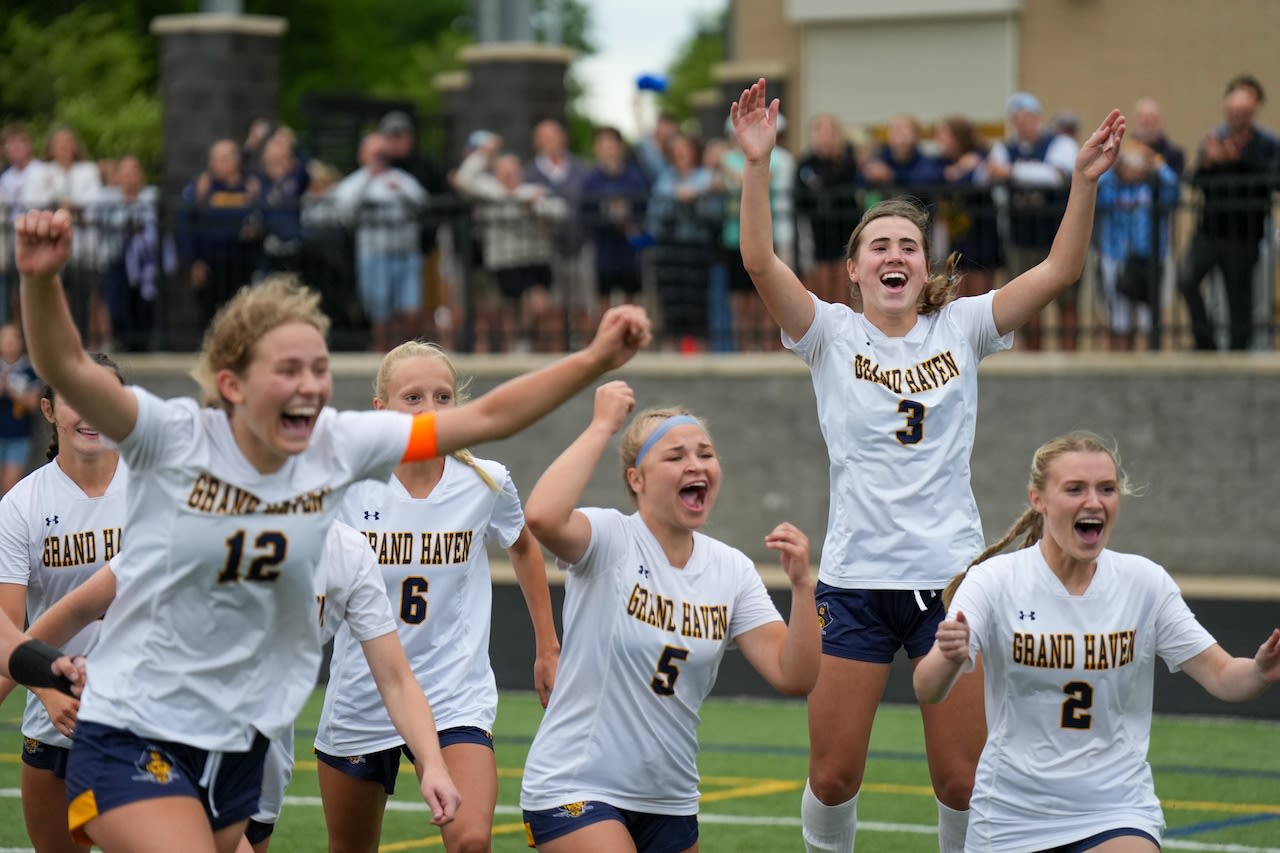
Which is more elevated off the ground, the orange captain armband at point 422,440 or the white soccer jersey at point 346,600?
the orange captain armband at point 422,440

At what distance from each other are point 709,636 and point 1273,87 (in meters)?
17.5

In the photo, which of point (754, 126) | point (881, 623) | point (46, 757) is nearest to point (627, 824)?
point (881, 623)

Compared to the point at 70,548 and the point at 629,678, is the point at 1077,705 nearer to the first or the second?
the point at 629,678

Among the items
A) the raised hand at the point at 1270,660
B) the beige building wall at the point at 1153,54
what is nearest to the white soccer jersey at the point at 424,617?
the raised hand at the point at 1270,660

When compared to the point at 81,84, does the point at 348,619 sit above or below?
below

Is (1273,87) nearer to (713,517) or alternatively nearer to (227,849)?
(713,517)

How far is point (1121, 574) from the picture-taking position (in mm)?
6102

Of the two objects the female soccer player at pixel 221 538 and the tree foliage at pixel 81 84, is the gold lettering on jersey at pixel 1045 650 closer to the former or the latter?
the female soccer player at pixel 221 538

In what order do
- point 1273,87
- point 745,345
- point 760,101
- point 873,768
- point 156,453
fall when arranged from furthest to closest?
point 1273,87 → point 745,345 → point 873,768 → point 760,101 → point 156,453

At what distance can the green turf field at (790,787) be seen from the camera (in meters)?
8.71

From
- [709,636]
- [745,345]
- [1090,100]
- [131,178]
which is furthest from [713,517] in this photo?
[709,636]

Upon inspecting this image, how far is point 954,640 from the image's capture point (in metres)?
5.62

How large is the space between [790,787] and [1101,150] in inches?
164

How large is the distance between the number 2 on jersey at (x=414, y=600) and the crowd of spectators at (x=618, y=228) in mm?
8095
